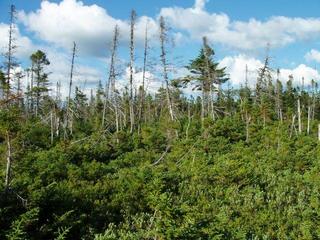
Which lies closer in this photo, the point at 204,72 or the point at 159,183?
the point at 159,183

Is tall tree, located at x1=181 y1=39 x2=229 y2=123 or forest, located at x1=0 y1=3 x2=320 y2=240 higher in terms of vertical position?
tall tree, located at x1=181 y1=39 x2=229 y2=123

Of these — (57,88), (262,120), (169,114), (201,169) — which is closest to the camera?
(201,169)

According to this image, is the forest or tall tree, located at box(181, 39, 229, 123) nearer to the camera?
the forest

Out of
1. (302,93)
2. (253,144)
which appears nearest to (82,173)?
(253,144)

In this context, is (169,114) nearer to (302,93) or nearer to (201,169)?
(201,169)

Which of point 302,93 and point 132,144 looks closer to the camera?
point 132,144

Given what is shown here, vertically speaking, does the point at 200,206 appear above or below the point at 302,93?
below

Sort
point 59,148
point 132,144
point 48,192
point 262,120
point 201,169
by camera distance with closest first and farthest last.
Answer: point 48,192 → point 201,169 → point 59,148 → point 132,144 → point 262,120

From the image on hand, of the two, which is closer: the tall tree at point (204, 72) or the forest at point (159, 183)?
the forest at point (159, 183)

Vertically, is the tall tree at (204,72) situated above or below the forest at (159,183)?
above

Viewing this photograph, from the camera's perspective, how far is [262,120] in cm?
4997

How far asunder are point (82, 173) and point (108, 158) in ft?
29.0

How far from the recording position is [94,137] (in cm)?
3434

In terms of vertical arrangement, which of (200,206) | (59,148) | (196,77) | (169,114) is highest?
(196,77)
